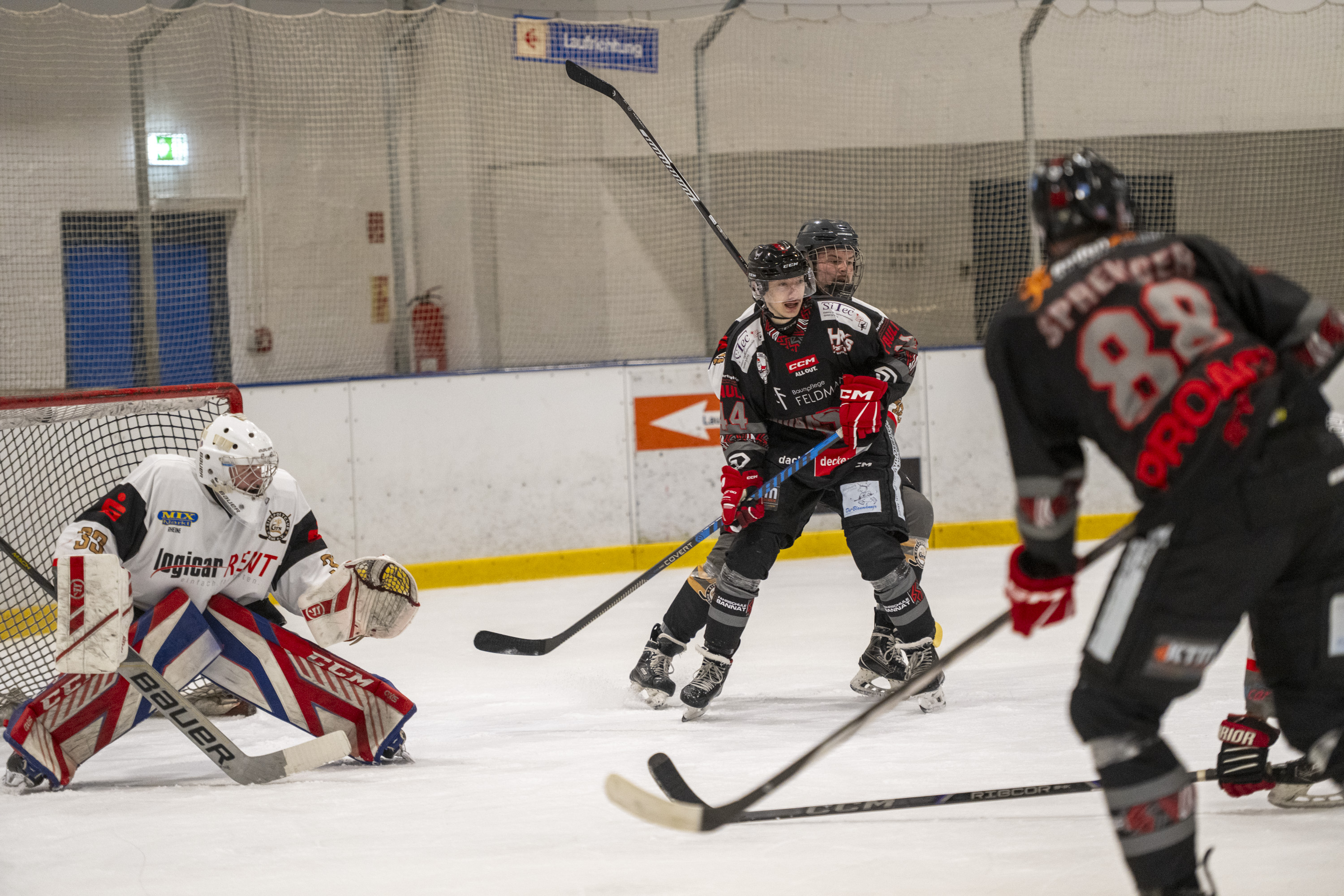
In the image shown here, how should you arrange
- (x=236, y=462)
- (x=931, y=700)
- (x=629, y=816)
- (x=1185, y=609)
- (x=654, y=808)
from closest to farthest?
1. (x=1185, y=609)
2. (x=654, y=808)
3. (x=629, y=816)
4. (x=236, y=462)
5. (x=931, y=700)

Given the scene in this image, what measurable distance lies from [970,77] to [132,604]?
597 centimetres

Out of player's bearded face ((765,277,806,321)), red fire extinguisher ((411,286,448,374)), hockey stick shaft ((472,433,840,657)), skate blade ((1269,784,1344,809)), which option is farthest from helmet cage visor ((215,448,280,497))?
red fire extinguisher ((411,286,448,374))

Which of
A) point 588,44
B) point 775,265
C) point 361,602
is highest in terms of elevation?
point 588,44

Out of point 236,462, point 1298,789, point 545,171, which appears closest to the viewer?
point 1298,789

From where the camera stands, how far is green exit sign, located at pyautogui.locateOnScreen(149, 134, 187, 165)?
6184 mm

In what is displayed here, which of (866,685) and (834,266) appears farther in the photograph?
(834,266)

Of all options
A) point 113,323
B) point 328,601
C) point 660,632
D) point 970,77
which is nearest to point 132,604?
point 328,601

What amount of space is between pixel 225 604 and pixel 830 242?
6.29 feet

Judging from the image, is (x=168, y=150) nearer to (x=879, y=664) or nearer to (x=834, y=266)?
(x=834, y=266)

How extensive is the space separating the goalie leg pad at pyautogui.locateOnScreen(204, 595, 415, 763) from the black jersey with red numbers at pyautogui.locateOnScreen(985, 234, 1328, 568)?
5.84 feet

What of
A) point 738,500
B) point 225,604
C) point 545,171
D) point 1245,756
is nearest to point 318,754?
point 225,604

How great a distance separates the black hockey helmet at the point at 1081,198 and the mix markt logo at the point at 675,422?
431 centimetres

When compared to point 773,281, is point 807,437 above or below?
below

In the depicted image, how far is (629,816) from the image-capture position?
254cm
